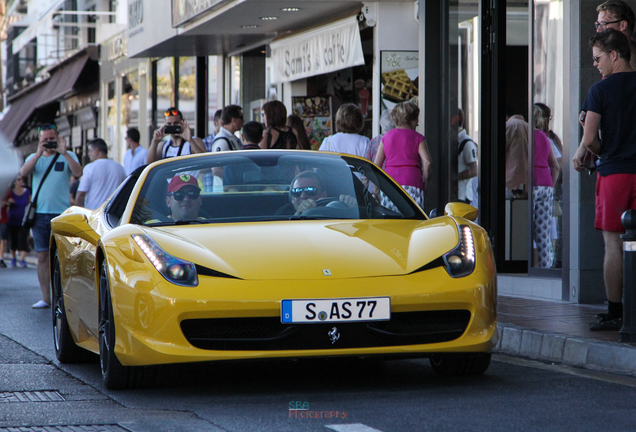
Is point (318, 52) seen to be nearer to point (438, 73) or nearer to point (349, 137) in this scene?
point (438, 73)

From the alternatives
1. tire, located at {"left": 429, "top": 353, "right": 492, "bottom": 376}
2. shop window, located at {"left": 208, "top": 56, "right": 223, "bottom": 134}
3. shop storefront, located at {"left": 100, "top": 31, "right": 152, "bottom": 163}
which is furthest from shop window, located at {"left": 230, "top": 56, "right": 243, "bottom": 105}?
A: tire, located at {"left": 429, "top": 353, "right": 492, "bottom": 376}

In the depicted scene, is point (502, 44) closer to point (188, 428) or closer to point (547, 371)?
point (547, 371)

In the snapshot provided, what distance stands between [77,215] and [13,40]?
4175 cm

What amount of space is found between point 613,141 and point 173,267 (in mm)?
3264

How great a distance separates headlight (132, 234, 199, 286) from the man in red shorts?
3088 mm

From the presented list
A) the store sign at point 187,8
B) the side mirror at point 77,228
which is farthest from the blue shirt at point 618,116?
the store sign at point 187,8

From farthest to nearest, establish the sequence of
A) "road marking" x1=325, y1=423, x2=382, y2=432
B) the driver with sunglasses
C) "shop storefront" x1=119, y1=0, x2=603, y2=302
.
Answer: "shop storefront" x1=119, y1=0, x2=603, y2=302 → the driver with sunglasses → "road marking" x1=325, y1=423, x2=382, y2=432

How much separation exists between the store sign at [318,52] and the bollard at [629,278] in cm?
772

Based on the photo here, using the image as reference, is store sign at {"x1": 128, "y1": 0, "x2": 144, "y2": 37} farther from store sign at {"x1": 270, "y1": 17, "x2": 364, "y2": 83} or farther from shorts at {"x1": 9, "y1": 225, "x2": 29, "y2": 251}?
shorts at {"x1": 9, "y1": 225, "x2": 29, "y2": 251}

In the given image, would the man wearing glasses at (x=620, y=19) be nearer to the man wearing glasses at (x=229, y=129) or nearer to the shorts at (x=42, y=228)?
the man wearing glasses at (x=229, y=129)

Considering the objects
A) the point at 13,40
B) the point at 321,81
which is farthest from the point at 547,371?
the point at 13,40

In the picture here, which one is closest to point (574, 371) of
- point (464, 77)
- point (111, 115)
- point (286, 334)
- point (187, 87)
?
point (286, 334)

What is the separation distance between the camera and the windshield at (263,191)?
5.85 metres

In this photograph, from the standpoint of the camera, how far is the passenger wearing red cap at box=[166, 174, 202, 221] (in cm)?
580
